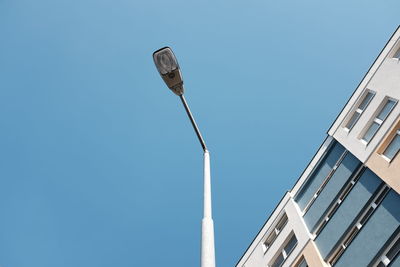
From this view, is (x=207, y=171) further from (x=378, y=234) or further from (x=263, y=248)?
(x=263, y=248)

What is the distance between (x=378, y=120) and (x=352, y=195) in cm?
385

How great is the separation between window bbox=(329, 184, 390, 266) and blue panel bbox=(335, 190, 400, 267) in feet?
0.87

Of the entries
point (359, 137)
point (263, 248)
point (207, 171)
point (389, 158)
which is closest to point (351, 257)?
point (389, 158)

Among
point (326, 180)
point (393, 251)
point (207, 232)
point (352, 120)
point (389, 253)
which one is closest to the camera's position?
point (207, 232)

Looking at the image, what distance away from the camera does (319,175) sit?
1770 centimetres

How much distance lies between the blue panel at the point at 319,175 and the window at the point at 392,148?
390 centimetres

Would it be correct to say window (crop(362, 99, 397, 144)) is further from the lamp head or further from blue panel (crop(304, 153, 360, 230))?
the lamp head

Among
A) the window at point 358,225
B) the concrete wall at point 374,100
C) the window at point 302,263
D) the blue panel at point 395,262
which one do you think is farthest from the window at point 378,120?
the window at point 302,263

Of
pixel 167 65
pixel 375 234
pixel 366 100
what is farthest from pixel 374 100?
pixel 167 65

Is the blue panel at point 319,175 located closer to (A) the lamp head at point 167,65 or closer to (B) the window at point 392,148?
(B) the window at point 392,148

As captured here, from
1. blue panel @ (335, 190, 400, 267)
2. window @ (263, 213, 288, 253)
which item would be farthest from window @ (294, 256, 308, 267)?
window @ (263, 213, 288, 253)

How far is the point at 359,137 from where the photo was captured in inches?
603

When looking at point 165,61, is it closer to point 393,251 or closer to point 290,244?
point 393,251

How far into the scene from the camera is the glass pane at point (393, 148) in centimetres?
1225
